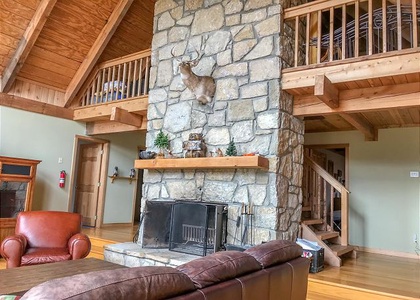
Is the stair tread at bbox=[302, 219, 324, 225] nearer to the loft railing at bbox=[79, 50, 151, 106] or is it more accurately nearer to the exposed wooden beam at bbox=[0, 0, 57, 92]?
the loft railing at bbox=[79, 50, 151, 106]

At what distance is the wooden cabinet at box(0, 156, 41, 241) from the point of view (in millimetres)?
5230

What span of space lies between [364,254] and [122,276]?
211 inches

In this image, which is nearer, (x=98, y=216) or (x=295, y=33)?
(x=295, y=33)

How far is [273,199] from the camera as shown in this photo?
155 inches

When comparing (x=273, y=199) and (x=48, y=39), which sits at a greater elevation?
(x=48, y=39)

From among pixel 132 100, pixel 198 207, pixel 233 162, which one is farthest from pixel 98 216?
pixel 233 162

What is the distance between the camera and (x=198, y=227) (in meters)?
4.26

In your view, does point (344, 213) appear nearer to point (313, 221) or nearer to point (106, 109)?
point (313, 221)

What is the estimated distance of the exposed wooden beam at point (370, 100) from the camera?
12.0 feet

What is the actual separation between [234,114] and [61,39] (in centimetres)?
362

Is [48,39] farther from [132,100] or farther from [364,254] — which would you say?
[364,254]

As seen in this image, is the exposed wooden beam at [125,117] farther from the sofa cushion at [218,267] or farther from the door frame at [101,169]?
the sofa cushion at [218,267]

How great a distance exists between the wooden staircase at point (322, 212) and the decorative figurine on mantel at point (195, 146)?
5.48 ft

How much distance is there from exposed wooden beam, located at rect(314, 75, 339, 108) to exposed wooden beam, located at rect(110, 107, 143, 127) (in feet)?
10.9
